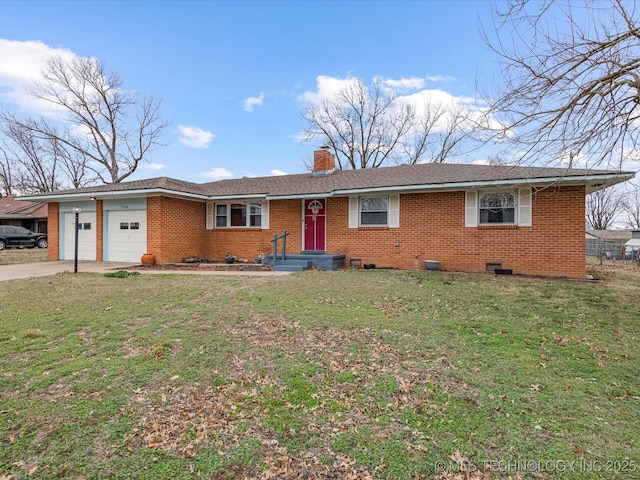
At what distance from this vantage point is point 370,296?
7355 millimetres

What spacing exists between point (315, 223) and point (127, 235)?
25.0 feet

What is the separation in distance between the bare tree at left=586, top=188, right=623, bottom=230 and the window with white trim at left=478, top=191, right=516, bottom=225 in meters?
37.6

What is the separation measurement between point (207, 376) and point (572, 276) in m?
10.7

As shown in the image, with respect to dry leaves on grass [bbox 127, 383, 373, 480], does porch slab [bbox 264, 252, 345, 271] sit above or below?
above

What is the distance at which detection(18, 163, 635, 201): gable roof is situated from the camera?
31.5ft

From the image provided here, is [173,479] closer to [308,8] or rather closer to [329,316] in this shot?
[329,316]

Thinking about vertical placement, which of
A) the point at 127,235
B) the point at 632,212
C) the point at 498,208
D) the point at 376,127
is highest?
the point at 376,127

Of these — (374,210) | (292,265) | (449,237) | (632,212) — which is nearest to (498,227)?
(449,237)

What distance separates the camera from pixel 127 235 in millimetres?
14023

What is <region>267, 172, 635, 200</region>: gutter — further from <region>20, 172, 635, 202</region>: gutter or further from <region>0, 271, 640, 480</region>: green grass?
<region>0, 271, 640, 480</region>: green grass

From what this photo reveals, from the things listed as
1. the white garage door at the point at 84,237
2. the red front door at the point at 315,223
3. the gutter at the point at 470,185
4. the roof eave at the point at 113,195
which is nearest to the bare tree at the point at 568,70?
the gutter at the point at 470,185

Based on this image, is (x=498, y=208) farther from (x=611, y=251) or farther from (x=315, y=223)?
(x=611, y=251)

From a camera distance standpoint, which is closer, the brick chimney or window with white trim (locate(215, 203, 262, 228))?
window with white trim (locate(215, 203, 262, 228))

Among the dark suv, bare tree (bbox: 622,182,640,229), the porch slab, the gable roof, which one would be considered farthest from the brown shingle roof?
bare tree (bbox: 622,182,640,229)
